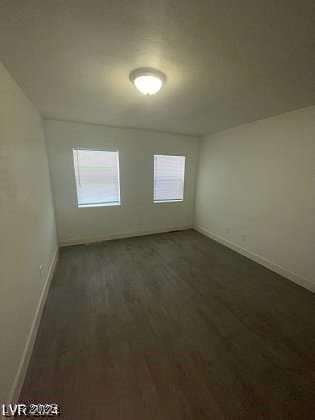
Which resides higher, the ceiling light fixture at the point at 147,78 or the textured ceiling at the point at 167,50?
the textured ceiling at the point at 167,50

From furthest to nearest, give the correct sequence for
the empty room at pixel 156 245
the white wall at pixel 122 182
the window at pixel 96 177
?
the window at pixel 96 177
the white wall at pixel 122 182
the empty room at pixel 156 245

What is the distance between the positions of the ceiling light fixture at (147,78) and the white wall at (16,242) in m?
1.10

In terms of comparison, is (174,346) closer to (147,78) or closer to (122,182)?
(147,78)

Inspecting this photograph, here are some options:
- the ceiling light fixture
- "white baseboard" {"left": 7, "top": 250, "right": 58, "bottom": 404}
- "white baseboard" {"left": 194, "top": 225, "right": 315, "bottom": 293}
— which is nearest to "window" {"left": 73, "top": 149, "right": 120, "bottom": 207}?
"white baseboard" {"left": 7, "top": 250, "right": 58, "bottom": 404}

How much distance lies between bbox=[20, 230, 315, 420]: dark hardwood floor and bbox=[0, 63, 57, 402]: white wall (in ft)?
0.78

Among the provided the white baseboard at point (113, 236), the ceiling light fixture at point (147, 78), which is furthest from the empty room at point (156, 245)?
the white baseboard at point (113, 236)

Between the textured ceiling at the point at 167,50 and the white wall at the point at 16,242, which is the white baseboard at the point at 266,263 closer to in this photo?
the textured ceiling at the point at 167,50

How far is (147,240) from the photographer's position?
4031 millimetres

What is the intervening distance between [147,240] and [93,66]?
126 inches

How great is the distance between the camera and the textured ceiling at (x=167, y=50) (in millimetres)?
958

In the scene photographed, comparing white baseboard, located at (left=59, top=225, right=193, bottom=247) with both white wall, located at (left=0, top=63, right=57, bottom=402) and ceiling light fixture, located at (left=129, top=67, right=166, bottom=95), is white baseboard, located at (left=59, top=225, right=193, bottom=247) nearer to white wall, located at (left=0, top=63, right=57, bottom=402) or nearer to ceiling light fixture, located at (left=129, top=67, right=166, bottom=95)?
white wall, located at (left=0, top=63, right=57, bottom=402)

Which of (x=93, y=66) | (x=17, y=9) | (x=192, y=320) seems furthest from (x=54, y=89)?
(x=192, y=320)

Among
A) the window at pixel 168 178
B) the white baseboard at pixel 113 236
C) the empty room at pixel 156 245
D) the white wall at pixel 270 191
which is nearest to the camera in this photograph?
the empty room at pixel 156 245

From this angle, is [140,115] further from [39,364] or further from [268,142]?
[39,364]
